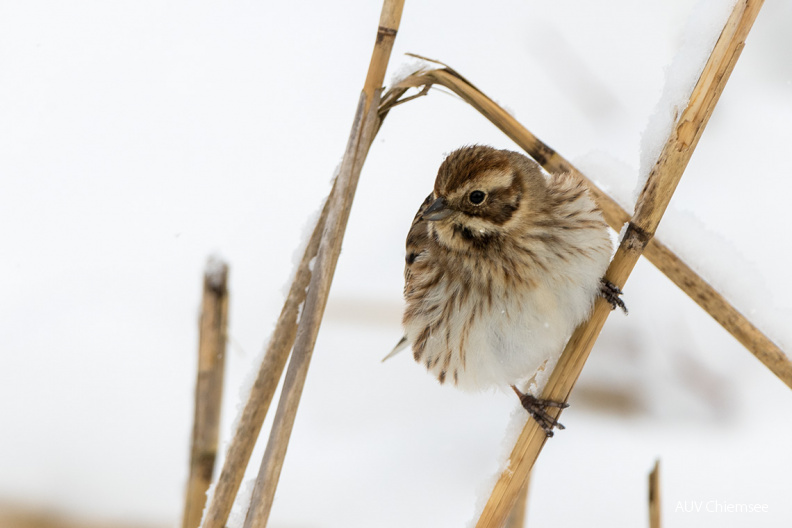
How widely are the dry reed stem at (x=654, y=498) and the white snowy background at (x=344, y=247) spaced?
0.92m

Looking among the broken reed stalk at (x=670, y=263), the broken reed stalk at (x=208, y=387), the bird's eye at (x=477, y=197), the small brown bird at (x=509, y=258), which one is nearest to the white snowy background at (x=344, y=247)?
the broken reed stalk at (x=208, y=387)

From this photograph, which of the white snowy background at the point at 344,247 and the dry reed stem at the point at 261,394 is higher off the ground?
the white snowy background at the point at 344,247

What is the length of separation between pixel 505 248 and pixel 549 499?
4.99 feet

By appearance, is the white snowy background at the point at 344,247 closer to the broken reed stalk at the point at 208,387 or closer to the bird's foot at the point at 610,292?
the broken reed stalk at the point at 208,387

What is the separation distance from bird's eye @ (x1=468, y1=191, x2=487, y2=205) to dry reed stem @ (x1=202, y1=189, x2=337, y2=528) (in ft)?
1.53

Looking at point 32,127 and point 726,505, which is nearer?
point 726,505

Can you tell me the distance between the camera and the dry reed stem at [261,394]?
6.30 ft

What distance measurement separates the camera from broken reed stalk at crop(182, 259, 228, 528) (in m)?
2.39

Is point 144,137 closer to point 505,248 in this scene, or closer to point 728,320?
point 505,248

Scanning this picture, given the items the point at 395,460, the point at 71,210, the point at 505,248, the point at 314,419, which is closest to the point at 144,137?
the point at 71,210

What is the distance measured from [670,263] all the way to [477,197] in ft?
1.90

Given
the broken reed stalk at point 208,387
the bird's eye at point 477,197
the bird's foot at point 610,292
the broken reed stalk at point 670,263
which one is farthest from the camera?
the broken reed stalk at point 208,387

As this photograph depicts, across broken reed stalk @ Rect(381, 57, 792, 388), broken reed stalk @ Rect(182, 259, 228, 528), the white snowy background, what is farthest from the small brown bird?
the white snowy background

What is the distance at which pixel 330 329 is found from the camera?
345 centimetres
